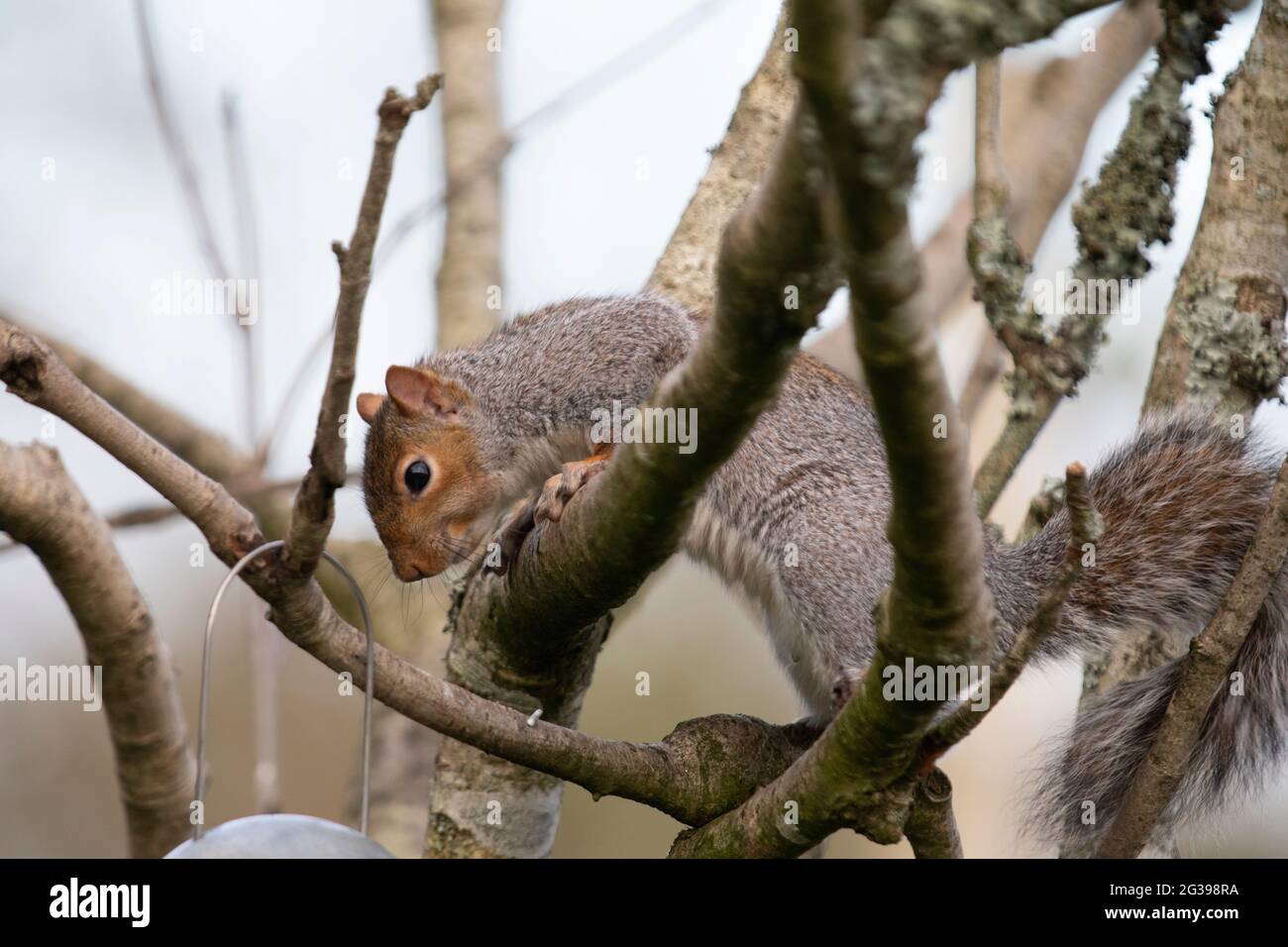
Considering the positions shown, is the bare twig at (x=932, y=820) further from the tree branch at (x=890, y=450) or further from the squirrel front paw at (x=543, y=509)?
the squirrel front paw at (x=543, y=509)

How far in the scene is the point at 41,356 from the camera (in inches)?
52.6

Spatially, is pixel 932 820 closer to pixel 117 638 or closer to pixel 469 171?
pixel 117 638

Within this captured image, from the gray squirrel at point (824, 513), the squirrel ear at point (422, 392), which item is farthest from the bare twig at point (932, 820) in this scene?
the squirrel ear at point (422, 392)

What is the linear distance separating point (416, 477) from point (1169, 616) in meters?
1.34

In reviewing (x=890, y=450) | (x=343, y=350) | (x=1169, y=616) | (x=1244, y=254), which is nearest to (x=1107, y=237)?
(x=1244, y=254)

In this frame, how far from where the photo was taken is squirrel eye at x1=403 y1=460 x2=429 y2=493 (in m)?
2.51

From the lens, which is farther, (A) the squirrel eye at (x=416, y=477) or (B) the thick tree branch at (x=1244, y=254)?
(A) the squirrel eye at (x=416, y=477)

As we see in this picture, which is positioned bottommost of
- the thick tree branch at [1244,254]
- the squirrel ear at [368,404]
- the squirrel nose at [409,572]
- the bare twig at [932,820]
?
the bare twig at [932,820]

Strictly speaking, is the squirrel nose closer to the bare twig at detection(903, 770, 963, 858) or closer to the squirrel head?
the squirrel head

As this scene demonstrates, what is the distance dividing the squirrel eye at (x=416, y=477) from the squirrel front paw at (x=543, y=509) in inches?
11.2

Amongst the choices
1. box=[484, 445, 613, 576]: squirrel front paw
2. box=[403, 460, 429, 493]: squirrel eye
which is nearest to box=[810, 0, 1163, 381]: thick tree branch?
box=[403, 460, 429, 493]: squirrel eye

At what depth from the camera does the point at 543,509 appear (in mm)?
2002

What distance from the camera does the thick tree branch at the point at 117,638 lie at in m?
1.65
